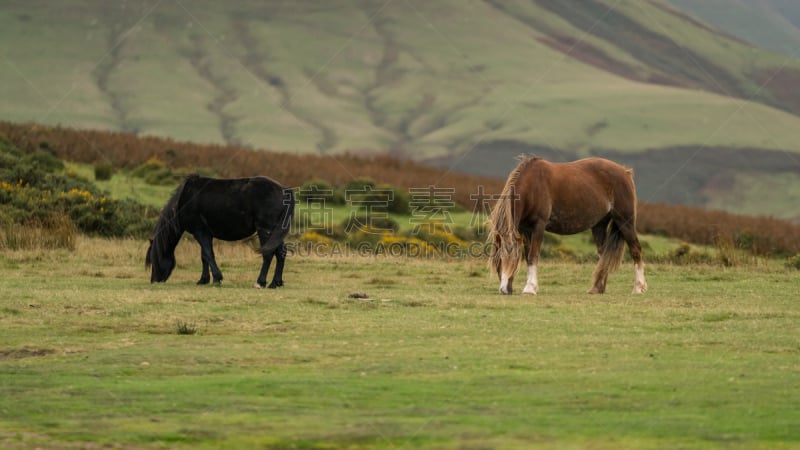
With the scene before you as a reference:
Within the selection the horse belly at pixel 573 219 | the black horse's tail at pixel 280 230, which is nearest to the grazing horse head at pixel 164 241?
the black horse's tail at pixel 280 230

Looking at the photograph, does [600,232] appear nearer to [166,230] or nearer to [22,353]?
[166,230]

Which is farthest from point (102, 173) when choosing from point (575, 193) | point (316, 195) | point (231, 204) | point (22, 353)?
point (22, 353)

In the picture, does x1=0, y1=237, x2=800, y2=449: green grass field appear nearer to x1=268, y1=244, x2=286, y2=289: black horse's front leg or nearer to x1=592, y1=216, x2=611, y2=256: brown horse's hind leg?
x1=268, y1=244, x2=286, y2=289: black horse's front leg

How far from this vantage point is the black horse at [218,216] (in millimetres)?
22562

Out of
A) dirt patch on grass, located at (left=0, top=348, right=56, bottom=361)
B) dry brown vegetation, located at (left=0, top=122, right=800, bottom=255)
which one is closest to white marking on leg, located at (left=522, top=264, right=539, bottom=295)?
dirt patch on grass, located at (left=0, top=348, right=56, bottom=361)

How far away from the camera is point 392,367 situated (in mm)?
13023

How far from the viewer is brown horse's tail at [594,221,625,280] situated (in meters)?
21.6

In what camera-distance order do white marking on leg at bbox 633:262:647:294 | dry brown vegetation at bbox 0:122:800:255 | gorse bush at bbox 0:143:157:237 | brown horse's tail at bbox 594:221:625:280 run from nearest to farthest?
brown horse's tail at bbox 594:221:625:280, white marking on leg at bbox 633:262:647:294, gorse bush at bbox 0:143:157:237, dry brown vegetation at bbox 0:122:800:255

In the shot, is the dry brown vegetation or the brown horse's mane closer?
the brown horse's mane

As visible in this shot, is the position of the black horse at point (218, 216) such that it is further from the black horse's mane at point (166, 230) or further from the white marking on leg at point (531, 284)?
the white marking on leg at point (531, 284)

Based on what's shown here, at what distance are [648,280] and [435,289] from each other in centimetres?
450

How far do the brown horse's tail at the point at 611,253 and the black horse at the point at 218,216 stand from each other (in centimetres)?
547

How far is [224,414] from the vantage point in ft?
35.3

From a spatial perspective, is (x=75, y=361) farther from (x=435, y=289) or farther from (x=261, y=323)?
(x=435, y=289)
